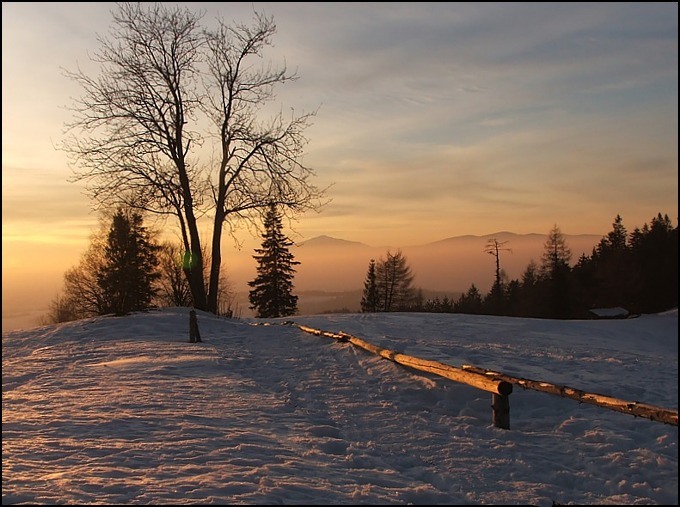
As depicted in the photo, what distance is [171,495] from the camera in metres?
4.52

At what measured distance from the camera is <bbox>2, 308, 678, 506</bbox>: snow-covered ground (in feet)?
16.5

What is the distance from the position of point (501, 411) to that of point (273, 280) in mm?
40186

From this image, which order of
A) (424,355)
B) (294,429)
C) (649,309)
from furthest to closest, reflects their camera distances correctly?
(649,309)
(424,355)
(294,429)

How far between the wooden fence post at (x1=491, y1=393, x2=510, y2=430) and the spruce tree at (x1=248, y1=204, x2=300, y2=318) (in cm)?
3943

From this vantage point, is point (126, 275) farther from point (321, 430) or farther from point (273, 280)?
point (321, 430)

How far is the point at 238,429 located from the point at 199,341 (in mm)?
9292

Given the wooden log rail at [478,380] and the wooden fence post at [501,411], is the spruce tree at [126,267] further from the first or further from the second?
the wooden fence post at [501,411]

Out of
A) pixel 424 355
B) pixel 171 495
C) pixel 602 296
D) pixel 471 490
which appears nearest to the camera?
pixel 171 495

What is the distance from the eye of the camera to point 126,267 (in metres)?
40.1

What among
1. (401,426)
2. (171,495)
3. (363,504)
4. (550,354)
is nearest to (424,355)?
(550,354)

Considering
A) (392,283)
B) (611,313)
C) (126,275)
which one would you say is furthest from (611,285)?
(126,275)

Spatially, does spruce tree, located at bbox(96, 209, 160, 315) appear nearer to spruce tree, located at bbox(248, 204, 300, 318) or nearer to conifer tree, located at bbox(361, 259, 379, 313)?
spruce tree, located at bbox(248, 204, 300, 318)

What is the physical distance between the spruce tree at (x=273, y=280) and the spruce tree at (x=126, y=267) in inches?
360

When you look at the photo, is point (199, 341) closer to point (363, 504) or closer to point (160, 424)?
point (160, 424)
